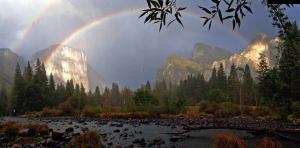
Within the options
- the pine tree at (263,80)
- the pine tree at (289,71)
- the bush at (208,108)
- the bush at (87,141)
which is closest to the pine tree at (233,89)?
the pine tree at (263,80)

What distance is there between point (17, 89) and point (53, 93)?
12.7 metres

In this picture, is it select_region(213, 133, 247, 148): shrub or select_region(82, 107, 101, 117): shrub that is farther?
select_region(82, 107, 101, 117): shrub

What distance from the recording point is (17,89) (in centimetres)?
11206

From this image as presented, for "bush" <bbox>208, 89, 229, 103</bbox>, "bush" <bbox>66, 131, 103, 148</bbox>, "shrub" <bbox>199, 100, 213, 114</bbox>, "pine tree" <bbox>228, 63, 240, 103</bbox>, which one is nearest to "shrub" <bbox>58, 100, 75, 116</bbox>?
"shrub" <bbox>199, 100, 213, 114</bbox>

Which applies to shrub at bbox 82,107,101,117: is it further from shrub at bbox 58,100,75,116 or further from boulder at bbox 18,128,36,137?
boulder at bbox 18,128,36,137

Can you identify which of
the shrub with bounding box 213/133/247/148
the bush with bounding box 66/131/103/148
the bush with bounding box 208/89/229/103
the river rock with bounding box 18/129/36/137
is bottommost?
the river rock with bounding box 18/129/36/137

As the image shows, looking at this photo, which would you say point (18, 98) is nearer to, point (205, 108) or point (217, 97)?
point (217, 97)

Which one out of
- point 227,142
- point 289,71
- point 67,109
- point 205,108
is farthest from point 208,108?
point 227,142

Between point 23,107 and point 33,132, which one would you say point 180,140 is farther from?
point 23,107

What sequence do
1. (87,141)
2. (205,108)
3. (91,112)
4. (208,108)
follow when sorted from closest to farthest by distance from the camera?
(87,141), (208,108), (205,108), (91,112)

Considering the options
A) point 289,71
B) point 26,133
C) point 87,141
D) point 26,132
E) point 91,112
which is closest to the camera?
point 87,141

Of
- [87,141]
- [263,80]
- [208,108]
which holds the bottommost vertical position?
[87,141]

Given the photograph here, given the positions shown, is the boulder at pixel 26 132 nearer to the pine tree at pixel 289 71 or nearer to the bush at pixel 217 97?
the pine tree at pixel 289 71

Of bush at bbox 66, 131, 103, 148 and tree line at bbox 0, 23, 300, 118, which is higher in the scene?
tree line at bbox 0, 23, 300, 118
